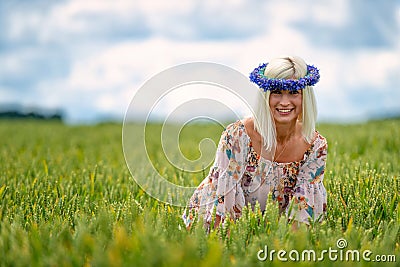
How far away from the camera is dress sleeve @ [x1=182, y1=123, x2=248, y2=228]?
3.78 m

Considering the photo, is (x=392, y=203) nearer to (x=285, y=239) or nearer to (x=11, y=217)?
(x=285, y=239)

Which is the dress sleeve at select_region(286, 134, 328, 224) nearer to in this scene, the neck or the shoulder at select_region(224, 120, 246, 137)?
the neck

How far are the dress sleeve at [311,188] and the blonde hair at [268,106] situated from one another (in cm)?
16

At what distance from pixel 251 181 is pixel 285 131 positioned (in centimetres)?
Result: 43

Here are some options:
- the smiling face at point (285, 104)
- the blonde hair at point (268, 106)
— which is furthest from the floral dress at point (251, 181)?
the smiling face at point (285, 104)

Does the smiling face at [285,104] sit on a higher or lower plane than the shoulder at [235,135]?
higher

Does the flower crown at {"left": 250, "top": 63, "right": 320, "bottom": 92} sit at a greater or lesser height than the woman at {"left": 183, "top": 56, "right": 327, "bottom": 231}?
greater

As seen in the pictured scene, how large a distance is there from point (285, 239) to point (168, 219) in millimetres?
695

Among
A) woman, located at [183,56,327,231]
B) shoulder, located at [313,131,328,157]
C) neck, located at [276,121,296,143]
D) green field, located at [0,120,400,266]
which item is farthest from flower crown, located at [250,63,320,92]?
green field, located at [0,120,400,266]

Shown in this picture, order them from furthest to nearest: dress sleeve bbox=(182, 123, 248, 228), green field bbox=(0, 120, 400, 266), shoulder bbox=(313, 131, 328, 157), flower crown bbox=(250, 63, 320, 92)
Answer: shoulder bbox=(313, 131, 328, 157) → dress sleeve bbox=(182, 123, 248, 228) → flower crown bbox=(250, 63, 320, 92) → green field bbox=(0, 120, 400, 266)

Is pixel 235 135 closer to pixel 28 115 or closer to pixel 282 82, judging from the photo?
pixel 282 82

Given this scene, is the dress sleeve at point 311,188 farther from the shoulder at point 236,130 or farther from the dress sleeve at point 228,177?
the shoulder at point 236,130

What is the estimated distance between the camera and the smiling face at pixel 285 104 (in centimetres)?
366

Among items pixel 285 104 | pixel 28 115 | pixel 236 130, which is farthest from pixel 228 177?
pixel 28 115
